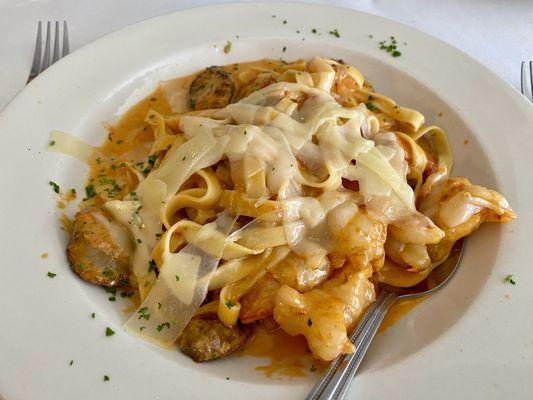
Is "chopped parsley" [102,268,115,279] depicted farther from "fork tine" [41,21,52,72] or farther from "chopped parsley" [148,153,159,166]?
"fork tine" [41,21,52,72]

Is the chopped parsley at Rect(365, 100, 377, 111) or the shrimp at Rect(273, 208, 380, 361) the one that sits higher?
the chopped parsley at Rect(365, 100, 377, 111)

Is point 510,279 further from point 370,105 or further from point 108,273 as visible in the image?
point 108,273

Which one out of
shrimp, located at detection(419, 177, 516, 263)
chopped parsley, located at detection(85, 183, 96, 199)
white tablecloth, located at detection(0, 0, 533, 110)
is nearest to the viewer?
shrimp, located at detection(419, 177, 516, 263)

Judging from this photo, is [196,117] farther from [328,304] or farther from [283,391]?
[283,391]

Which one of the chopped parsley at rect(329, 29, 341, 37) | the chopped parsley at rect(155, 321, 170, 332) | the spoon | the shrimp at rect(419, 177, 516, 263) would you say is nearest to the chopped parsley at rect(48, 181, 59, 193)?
the chopped parsley at rect(155, 321, 170, 332)

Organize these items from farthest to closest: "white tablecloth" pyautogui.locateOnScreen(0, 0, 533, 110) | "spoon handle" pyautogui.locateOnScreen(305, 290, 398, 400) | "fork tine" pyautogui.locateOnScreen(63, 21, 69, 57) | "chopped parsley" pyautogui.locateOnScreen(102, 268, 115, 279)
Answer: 1. "white tablecloth" pyautogui.locateOnScreen(0, 0, 533, 110)
2. "fork tine" pyautogui.locateOnScreen(63, 21, 69, 57)
3. "chopped parsley" pyautogui.locateOnScreen(102, 268, 115, 279)
4. "spoon handle" pyautogui.locateOnScreen(305, 290, 398, 400)

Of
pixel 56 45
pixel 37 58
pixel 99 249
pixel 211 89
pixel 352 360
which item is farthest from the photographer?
pixel 56 45

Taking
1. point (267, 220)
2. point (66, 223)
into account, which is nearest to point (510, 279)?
point (267, 220)
